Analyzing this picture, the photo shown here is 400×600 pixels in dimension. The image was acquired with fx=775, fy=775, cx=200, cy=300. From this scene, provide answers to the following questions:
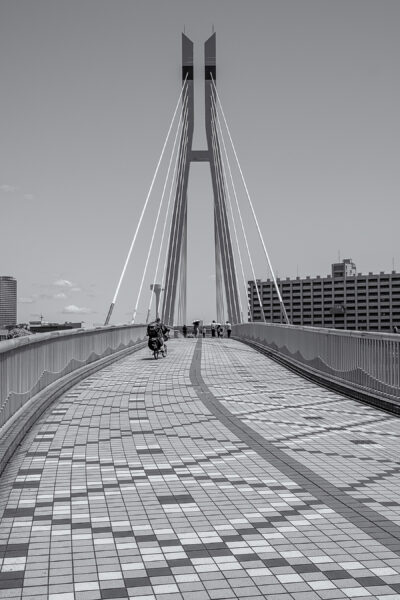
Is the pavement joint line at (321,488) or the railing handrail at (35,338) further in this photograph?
the railing handrail at (35,338)

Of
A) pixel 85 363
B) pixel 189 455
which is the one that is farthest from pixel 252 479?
pixel 85 363

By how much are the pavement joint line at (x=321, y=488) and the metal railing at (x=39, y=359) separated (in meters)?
2.37

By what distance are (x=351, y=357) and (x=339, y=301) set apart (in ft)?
362

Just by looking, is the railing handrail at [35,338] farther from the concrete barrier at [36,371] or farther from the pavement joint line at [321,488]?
the pavement joint line at [321,488]

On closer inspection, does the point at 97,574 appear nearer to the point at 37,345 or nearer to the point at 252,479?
the point at 252,479

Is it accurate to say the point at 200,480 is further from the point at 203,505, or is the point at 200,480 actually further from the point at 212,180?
the point at 212,180

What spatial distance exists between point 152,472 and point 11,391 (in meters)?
2.36

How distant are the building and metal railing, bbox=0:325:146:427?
321 ft

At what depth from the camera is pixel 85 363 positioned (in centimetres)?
1672

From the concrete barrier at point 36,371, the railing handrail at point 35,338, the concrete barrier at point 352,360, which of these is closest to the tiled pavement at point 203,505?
the concrete barrier at point 36,371

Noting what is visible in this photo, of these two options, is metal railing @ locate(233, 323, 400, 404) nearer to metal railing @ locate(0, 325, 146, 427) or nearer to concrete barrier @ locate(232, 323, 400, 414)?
concrete barrier @ locate(232, 323, 400, 414)

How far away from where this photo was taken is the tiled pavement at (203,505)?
12.5ft

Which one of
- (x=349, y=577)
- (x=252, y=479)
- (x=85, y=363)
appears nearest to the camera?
(x=349, y=577)

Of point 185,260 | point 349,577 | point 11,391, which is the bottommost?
point 349,577
